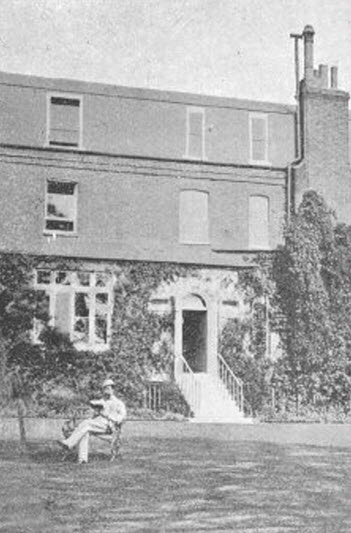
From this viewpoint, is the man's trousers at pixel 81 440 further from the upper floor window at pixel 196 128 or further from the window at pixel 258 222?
the upper floor window at pixel 196 128

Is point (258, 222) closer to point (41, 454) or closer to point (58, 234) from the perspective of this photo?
point (58, 234)

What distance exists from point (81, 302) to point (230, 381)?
481 cm

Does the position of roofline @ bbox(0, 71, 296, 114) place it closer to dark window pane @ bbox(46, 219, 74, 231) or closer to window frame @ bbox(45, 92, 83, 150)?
window frame @ bbox(45, 92, 83, 150)

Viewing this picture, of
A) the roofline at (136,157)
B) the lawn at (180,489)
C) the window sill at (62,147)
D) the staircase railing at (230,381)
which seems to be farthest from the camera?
the window sill at (62,147)

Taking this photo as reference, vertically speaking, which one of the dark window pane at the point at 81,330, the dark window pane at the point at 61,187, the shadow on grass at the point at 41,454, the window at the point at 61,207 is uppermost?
the dark window pane at the point at 61,187

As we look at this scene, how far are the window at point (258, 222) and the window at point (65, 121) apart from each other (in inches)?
268

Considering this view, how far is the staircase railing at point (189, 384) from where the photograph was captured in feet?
76.7

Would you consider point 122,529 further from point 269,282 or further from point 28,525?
point 269,282

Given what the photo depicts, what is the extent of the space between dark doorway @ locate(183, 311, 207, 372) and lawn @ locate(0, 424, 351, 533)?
9774mm

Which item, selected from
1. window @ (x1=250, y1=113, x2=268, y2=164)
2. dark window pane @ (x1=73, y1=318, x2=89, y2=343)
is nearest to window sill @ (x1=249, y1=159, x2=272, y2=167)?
window @ (x1=250, y1=113, x2=268, y2=164)

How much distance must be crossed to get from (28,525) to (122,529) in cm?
91

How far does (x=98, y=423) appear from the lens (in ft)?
44.6

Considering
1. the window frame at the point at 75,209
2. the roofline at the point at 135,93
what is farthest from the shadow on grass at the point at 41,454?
the roofline at the point at 135,93

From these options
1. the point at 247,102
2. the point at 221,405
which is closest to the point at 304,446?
the point at 221,405
